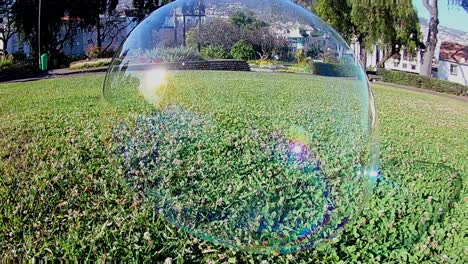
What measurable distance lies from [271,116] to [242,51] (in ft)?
2.75

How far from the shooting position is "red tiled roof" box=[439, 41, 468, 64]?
30.7 meters

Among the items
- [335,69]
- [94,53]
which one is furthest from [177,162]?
[94,53]

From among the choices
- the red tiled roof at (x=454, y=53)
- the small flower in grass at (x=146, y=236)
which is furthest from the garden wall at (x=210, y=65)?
the red tiled roof at (x=454, y=53)

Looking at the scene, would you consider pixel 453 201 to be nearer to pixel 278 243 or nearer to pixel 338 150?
pixel 338 150

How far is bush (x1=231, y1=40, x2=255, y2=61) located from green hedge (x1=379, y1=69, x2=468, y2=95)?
57.6 ft

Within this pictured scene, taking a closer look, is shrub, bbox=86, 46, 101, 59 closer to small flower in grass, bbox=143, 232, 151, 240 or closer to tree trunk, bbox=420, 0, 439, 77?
tree trunk, bbox=420, 0, 439, 77

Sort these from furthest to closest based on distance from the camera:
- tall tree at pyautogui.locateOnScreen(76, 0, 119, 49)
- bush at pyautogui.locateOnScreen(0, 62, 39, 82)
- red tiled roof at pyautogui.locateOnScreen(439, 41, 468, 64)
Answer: red tiled roof at pyautogui.locateOnScreen(439, 41, 468, 64) < tall tree at pyautogui.locateOnScreen(76, 0, 119, 49) < bush at pyautogui.locateOnScreen(0, 62, 39, 82)

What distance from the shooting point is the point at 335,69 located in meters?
2.52

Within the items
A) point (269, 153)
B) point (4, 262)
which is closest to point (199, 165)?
point (269, 153)

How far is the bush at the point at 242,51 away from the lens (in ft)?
7.88

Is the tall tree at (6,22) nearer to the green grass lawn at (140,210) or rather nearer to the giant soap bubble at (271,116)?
the green grass lawn at (140,210)

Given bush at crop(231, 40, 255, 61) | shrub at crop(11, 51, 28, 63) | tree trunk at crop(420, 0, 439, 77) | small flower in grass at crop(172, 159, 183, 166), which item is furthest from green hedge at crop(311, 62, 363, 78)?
tree trunk at crop(420, 0, 439, 77)

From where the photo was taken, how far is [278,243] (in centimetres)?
243

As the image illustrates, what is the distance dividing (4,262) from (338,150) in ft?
5.40
